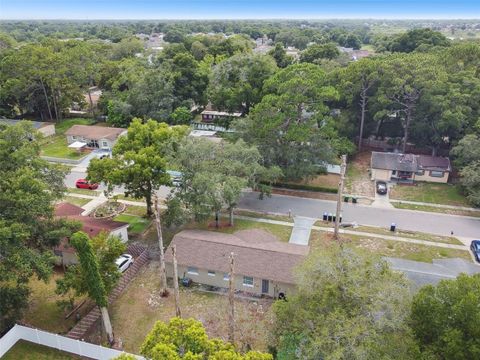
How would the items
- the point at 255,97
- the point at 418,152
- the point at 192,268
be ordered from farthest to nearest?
the point at 255,97 → the point at 418,152 → the point at 192,268

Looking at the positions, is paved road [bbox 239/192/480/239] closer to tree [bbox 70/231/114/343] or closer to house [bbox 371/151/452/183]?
house [bbox 371/151/452/183]

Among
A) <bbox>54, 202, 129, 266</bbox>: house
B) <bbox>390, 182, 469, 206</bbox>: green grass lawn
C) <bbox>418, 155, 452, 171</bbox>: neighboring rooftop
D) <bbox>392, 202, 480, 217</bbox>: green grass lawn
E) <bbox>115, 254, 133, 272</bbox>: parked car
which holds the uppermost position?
<bbox>54, 202, 129, 266</bbox>: house

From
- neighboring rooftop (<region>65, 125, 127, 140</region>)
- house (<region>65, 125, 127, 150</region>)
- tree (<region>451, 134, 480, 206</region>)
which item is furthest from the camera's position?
neighboring rooftop (<region>65, 125, 127, 140</region>)

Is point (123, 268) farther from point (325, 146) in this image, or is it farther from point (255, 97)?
point (255, 97)

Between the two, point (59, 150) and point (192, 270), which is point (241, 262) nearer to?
point (192, 270)

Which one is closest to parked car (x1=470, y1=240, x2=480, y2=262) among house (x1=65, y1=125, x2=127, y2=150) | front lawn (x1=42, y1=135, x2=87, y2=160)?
house (x1=65, y1=125, x2=127, y2=150)

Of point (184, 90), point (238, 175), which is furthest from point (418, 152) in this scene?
point (184, 90)
